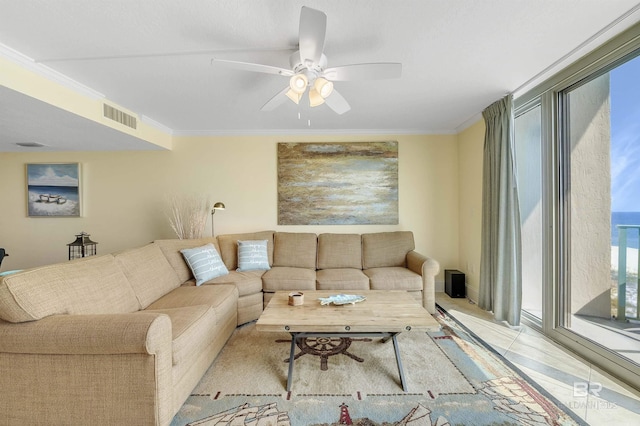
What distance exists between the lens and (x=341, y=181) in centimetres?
407

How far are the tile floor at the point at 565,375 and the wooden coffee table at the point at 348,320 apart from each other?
92 centimetres

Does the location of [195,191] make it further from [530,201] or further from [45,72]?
[530,201]

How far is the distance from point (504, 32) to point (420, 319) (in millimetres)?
1999

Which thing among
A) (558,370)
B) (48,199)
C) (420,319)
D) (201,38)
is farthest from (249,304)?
(48,199)

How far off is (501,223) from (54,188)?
601 cm

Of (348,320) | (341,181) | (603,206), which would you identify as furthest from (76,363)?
(603,206)

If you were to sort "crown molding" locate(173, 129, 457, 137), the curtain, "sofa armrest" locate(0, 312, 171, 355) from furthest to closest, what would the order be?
"crown molding" locate(173, 129, 457, 137) < the curtain < "sofa armrest" locate(0, 312, 171, 355)

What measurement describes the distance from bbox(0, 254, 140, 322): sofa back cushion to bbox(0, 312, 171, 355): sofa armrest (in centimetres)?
7

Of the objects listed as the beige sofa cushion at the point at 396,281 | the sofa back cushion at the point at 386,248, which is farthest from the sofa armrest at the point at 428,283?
the sofa back cushion at the point at 386,248

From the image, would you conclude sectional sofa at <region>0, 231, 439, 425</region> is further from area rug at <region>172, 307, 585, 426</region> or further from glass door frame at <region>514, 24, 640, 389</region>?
glass door frame at <region>514, 24, 640, 389</region>

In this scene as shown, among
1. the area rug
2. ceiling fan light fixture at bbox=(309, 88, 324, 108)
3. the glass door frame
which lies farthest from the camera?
the glass door frame

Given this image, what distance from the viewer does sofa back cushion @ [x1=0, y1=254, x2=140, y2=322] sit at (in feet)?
4.53
